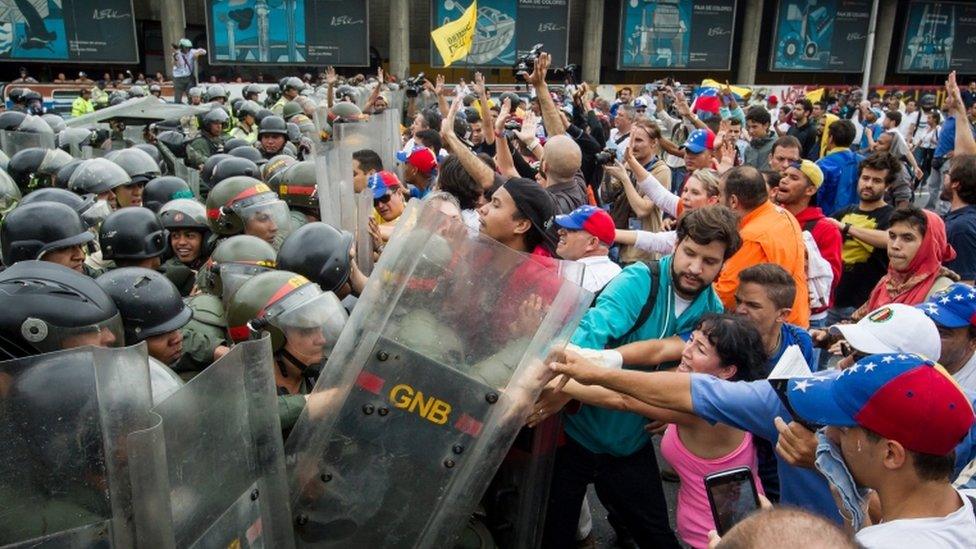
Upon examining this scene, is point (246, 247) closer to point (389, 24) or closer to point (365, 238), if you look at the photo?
point (365, 238)

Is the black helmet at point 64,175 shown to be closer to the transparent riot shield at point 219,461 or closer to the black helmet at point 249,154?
the black helmet at point 249,154

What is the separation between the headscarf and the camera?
3.87 m

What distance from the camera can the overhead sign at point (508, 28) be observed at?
2738cm

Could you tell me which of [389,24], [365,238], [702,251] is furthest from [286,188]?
[389,24]

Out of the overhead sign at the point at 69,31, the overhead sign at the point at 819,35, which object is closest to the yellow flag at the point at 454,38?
the overhead sign at the point at 69,31

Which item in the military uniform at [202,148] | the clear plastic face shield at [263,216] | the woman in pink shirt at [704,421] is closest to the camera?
the woman in pink shirt at [704,421]

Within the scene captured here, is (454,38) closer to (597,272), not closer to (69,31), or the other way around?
(597,272)

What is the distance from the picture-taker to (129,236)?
373cm

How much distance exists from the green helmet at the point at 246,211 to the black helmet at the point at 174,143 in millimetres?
4421

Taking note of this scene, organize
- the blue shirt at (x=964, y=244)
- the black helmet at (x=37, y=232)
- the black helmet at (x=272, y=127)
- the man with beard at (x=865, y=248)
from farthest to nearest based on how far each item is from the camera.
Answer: the black helmet at (x=272, y=127), the man with beard at (x=865, y=248), the blue shirt at (x=964, y=244), the black helmet at (x=37, y=232)

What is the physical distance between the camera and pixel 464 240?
6.34ft

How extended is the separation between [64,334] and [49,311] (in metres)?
0.08

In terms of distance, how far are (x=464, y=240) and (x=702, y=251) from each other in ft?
4.08

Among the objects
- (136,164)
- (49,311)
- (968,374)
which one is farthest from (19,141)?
(968,374)
